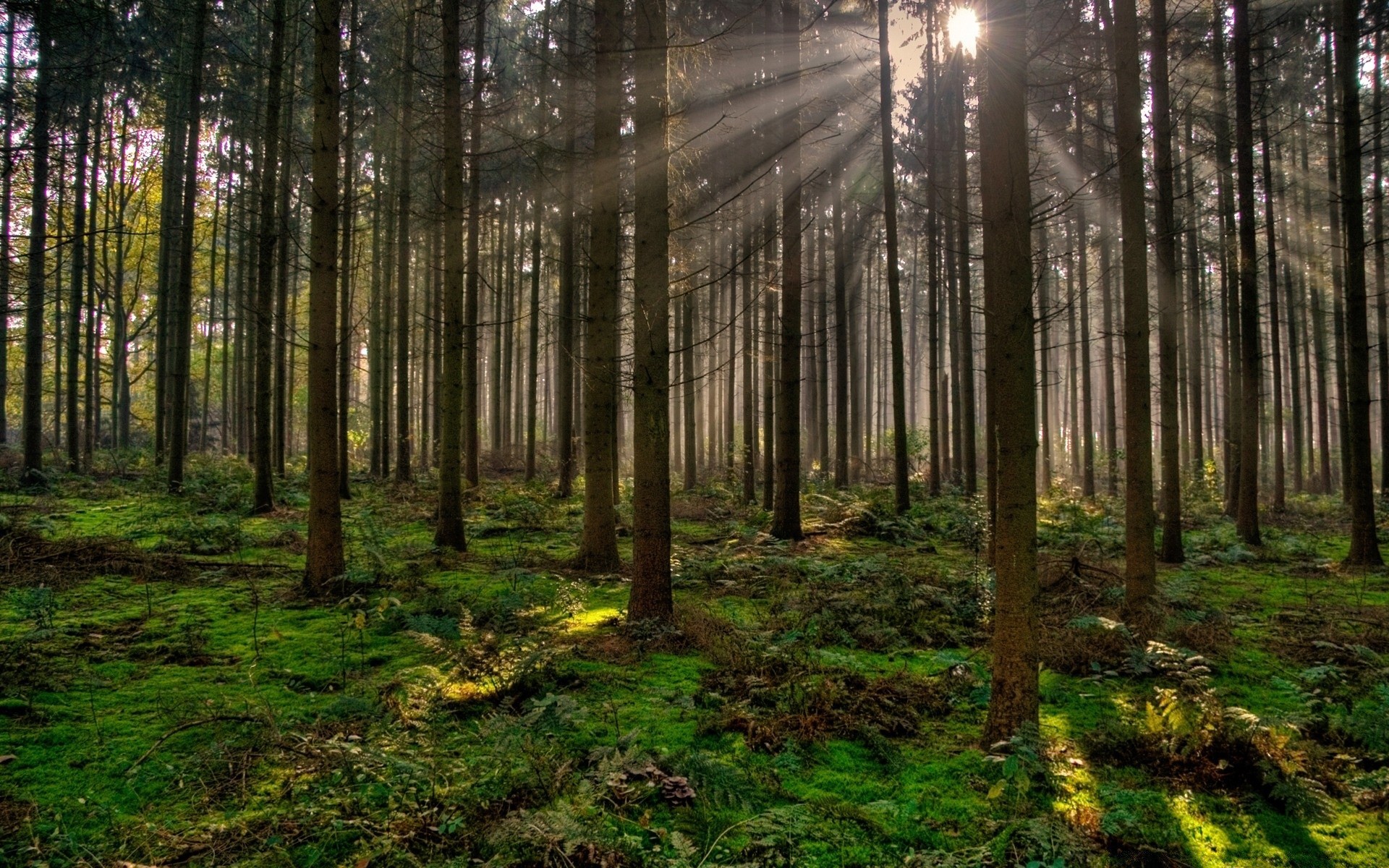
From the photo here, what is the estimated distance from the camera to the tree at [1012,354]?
3.88 m

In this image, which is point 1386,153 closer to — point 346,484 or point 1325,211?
point 1325,211

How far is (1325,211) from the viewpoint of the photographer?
23.6m

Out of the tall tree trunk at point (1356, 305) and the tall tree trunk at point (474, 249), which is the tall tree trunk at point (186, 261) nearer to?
the tall tree trunk at point (474, 249)

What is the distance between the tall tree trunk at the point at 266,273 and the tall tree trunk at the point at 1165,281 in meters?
12.3

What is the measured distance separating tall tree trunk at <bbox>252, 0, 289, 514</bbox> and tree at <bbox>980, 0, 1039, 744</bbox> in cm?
990

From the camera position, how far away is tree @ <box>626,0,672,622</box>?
20.2 feet

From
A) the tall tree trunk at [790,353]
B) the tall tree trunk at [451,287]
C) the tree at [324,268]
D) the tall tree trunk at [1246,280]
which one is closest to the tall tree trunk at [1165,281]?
the tall tree trunk at [1246,280]

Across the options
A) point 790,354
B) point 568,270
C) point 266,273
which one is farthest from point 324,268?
point 568,270

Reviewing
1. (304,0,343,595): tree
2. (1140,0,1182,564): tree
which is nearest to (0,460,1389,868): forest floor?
(304,0,343,595): tree

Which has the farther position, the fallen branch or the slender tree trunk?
the slender tree trunk

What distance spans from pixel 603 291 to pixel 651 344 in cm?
193

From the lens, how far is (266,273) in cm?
1176

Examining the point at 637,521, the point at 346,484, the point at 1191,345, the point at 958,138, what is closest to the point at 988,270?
the point at 637,521

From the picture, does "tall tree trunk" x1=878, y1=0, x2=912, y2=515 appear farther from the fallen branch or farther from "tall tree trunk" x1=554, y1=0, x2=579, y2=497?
the fallen branch
